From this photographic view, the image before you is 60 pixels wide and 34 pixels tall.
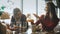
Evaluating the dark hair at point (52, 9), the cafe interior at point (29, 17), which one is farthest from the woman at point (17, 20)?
the dark hair at point (52, 9)

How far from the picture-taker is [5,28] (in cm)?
95

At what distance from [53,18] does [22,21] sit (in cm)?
21

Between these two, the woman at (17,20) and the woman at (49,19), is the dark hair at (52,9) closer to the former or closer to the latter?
the woman at (49,19)

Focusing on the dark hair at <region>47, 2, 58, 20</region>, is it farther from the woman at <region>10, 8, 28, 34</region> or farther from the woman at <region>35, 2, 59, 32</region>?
the woman at <region>10, 8, 28, 34</region>

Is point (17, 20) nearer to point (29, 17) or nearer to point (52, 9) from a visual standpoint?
point (29, 17)

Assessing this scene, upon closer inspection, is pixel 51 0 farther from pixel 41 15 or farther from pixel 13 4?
pixel 13 4

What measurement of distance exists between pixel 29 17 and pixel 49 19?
0.14 m

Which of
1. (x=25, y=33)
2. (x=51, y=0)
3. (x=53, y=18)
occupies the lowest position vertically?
(x=25, y=33)

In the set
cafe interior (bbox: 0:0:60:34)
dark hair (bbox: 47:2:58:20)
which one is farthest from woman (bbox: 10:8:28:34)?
dark hair (bbox: 47:2:58:20)

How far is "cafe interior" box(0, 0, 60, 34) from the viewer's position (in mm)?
939

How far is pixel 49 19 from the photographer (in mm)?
941

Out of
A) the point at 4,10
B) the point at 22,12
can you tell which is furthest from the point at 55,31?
the point at 4,10

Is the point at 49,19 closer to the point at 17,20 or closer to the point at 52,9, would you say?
the point at 52,9

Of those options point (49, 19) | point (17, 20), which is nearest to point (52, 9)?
point (49, 19)
